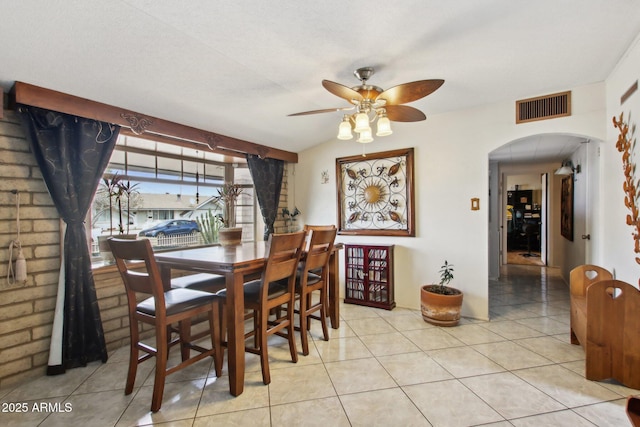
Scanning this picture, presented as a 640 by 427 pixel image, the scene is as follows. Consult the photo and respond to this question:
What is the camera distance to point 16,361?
82.0 inches

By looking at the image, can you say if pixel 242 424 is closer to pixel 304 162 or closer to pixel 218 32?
pixel 218 32

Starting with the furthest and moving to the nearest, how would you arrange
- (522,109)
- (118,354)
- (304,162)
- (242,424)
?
(304,162)
(522,109)
(118,354)
(242,424)

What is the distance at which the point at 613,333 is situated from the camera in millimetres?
1969

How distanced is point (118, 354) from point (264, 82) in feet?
8.69

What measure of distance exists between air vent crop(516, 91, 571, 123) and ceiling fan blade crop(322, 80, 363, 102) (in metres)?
1.91

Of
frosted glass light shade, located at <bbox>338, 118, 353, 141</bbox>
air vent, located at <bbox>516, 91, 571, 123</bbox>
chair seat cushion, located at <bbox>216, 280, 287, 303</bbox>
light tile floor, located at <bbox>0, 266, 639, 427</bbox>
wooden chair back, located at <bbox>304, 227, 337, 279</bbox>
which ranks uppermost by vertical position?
air vent, located at <bbox>516, 91, 571, 123</bbox>

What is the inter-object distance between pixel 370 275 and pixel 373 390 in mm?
1829

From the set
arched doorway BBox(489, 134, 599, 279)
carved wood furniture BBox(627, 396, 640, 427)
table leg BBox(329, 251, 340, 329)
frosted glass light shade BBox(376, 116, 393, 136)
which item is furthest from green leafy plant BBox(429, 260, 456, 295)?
carved wood furniture BBox(627, 396, 640, 427)

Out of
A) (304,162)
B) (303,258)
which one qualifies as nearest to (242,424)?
(303,258)

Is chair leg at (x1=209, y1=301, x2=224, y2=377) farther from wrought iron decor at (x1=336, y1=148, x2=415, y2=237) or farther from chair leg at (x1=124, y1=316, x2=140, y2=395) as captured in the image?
wrought iron decor at (x1=336, y1=148, x2=415, y2=237)

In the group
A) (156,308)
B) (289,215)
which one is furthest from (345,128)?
(289,215)

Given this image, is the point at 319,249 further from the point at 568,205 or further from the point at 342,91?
the point at 568,205

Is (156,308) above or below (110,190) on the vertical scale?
below

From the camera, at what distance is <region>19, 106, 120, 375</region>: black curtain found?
218 centimetres
